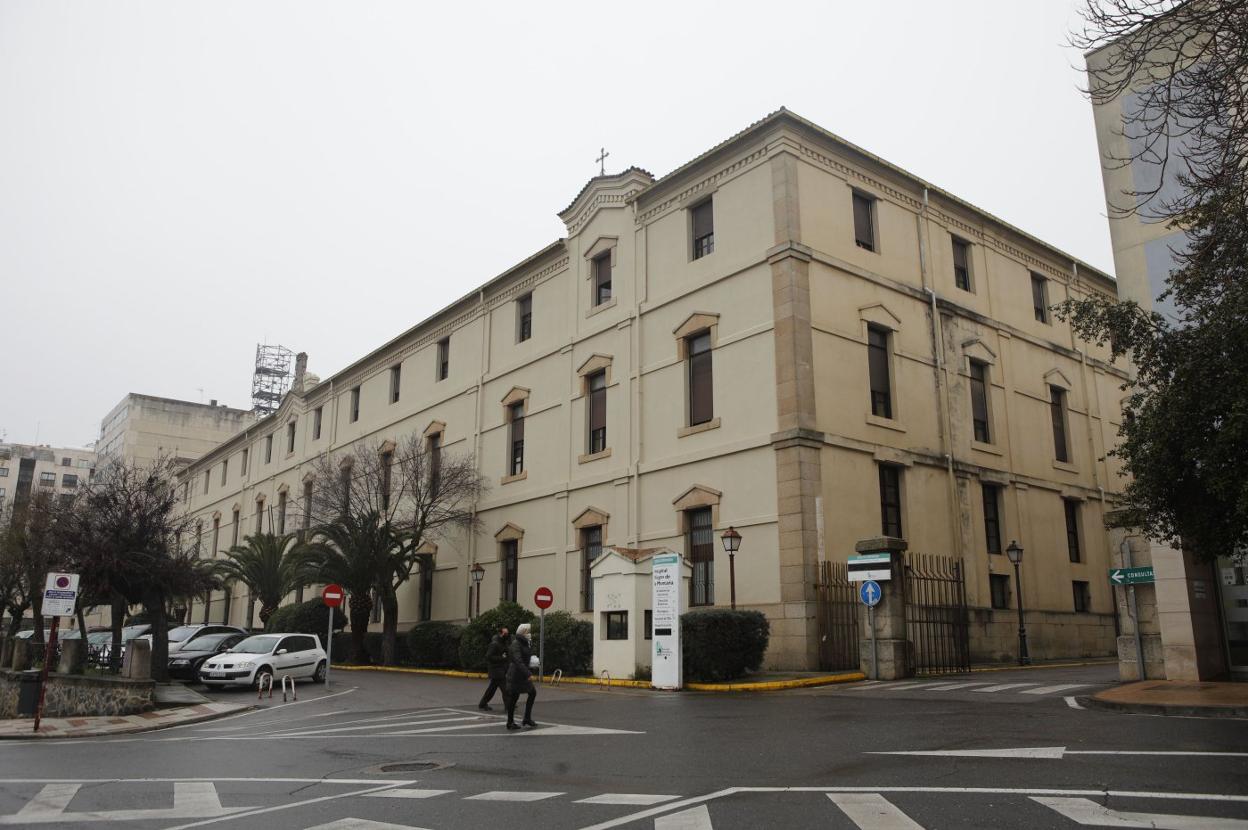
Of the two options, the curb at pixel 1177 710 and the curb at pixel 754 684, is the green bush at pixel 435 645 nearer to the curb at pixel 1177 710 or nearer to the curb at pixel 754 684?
the curb at pixel 754 684

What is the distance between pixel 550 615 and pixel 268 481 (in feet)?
108

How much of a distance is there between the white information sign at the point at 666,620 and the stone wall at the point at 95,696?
34.7 ft

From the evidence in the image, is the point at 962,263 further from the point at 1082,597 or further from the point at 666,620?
the point at 666,620

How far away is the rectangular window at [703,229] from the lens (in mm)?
26603

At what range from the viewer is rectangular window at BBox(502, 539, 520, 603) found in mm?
31781

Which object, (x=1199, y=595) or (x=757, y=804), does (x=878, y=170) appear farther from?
(x=757, y=804)

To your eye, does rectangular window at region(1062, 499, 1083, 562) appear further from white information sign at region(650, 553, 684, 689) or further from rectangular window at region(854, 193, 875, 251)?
white information sign at region(650, 553, 684, 689)

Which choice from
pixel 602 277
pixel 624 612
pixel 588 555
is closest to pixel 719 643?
pixel 624 612

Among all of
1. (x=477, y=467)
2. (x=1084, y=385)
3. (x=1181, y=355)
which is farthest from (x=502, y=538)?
(x=1181, y=355)

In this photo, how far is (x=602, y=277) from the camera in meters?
30.7

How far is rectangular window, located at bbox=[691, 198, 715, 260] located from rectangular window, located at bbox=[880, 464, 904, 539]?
302 inches

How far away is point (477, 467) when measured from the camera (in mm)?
34562

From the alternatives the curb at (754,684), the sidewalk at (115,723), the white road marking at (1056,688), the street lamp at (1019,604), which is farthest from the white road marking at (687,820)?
the street lamp at (1019,604)

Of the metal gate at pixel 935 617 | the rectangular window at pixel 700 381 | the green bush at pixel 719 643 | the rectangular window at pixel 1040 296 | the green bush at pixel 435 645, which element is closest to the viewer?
the green bush at pixel 719 643
